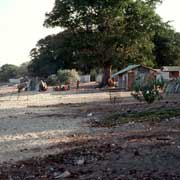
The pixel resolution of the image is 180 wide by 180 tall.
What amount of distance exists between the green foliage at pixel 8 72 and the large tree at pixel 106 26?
76.8 metres

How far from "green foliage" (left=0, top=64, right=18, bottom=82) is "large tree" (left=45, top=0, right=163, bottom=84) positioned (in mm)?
76756

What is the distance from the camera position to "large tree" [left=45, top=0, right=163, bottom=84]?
220ft

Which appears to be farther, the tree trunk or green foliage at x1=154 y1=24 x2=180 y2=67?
green foliage at x1=154 y1=24 x2=180 y2=67

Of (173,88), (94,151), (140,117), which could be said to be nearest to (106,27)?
(173,88)

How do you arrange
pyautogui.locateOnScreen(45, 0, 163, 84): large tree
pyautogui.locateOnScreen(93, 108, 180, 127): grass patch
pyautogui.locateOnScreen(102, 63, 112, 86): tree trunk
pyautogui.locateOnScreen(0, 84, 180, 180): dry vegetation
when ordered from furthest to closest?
pyautogui.locateOnScreen(102, 63, 112, 86): tree trunk, pyautogui.locateOnScreen(45, 0, 163, 84): large tree, pyautogui.locateOnScreen(93, 108, 180, 127): grass patch, pyautogui.locateOnScreen(0, 84, 180, 180): dry vegetation

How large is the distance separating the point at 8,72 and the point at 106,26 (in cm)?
8407

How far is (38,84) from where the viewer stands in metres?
70.8

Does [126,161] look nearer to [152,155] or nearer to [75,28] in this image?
[152,155]

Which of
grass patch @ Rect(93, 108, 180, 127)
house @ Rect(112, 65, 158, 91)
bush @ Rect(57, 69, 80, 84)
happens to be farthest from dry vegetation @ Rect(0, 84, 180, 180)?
bush @ Rect(57, 69, 80, 84)

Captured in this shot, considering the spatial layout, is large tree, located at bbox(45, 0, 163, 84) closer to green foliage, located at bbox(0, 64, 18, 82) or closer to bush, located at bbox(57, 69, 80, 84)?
bush, located at bbox(57, 69, 80, 84)

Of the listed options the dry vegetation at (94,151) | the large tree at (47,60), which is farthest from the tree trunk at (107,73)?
the dry vegetation at (94,151)

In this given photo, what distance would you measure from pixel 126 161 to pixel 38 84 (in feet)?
199

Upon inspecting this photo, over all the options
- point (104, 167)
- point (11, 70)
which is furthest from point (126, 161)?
point (11, 70)

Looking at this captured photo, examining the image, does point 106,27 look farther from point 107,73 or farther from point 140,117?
point 140,117
